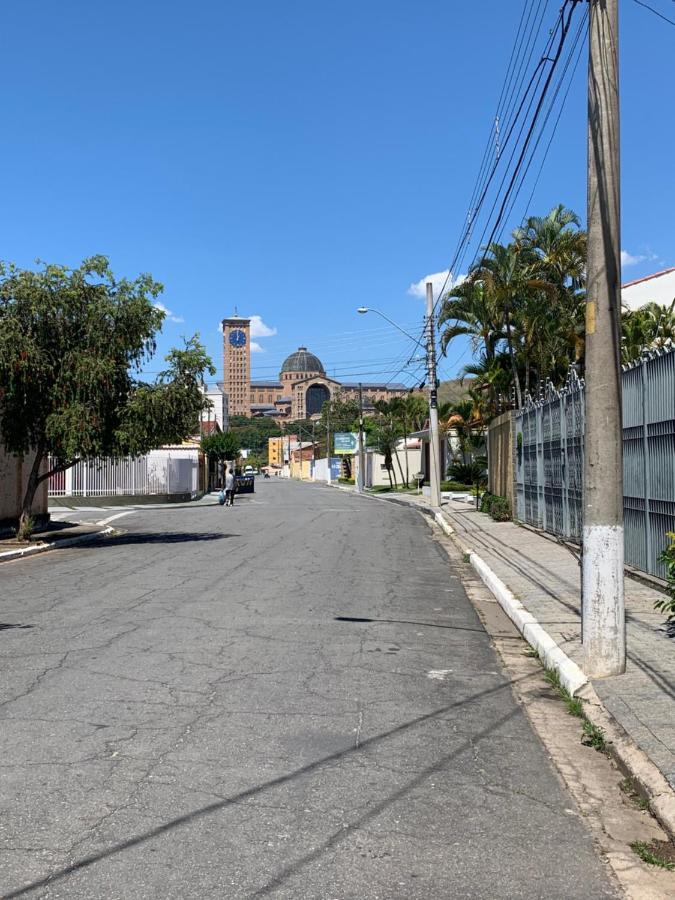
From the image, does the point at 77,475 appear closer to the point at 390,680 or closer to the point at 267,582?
the point at 267,582

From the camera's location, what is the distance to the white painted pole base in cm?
750

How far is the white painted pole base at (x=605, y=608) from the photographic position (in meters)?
7.50

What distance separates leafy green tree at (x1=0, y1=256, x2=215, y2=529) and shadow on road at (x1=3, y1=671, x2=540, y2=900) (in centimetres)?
1547

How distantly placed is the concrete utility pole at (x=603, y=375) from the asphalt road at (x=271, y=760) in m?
1.05

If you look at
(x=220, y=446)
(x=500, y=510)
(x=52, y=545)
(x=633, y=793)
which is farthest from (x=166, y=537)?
Answer: (x=220, y=446)

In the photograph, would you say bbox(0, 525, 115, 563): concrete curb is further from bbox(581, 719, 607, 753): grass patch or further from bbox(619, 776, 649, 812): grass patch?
bbox(619, 776, 649, 812): grass patch

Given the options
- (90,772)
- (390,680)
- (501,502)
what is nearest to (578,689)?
(390,680)

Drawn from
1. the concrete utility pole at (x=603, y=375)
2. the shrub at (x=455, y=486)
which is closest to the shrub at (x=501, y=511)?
the concrete utility pole at (x=603, y=375)

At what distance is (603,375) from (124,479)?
39.0m

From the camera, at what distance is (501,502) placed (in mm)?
27234

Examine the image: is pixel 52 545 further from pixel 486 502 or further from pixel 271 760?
pixel 271 760

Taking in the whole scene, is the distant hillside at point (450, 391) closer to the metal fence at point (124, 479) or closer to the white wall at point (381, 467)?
the white wall at point (381, 467)

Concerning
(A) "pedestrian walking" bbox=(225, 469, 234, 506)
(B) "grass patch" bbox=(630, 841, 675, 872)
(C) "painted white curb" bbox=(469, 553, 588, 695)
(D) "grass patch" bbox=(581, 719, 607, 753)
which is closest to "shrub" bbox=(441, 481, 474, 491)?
(A) "pedestrian walking" bbox=(225, 469, 234, 506)

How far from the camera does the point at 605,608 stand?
751cm
